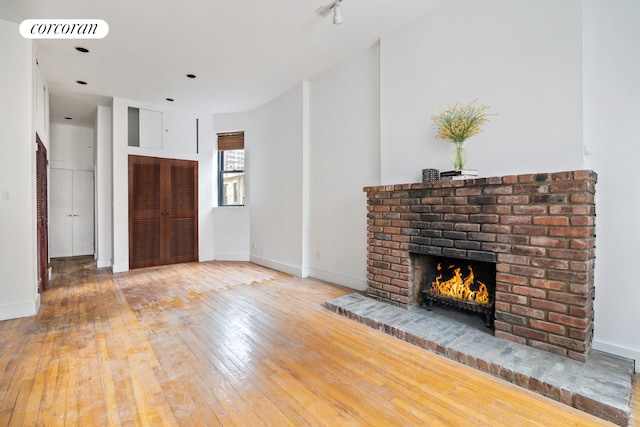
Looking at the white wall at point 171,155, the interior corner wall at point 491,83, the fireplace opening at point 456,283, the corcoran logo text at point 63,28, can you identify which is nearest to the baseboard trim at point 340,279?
the fireplace opening at point 456,283

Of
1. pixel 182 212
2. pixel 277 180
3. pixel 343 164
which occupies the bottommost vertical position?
pixel 182 212

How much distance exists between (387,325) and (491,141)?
5.85 ft

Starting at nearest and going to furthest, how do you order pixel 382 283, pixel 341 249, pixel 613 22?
pixel 613 22
pixel 382 283
pixel 341 249

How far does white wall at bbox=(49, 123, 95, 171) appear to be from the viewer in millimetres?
6555

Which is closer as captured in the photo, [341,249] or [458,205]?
[458,205]

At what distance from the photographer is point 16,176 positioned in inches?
121

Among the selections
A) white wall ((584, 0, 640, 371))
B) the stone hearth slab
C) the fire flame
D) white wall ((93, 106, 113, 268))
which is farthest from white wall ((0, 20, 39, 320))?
white wall ((584, 0, 640, 371))

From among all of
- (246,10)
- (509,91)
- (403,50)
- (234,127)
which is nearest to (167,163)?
(234,127)

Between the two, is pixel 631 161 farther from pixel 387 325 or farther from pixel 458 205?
pixel 387 325

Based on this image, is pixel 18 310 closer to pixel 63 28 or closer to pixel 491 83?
pixel 63 28

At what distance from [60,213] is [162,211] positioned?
2.98 metres

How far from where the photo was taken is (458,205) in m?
2.56

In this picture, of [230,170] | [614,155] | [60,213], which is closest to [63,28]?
[230,170]

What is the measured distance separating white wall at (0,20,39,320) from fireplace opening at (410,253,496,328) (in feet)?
12.8
